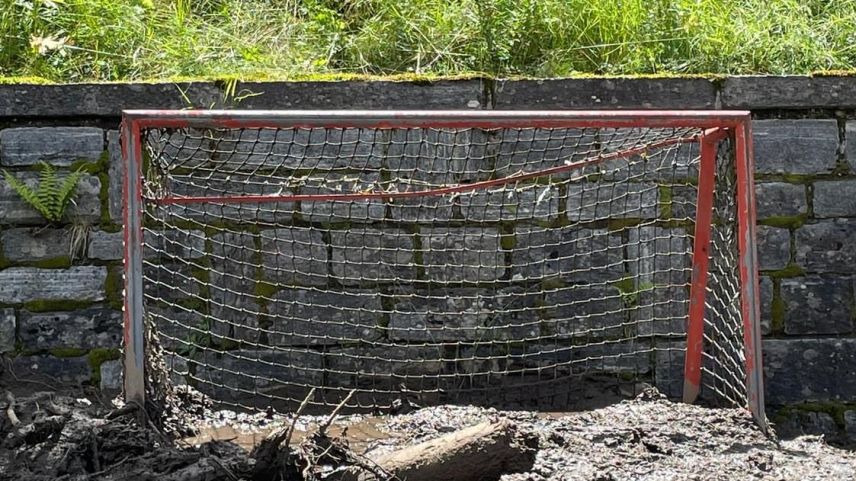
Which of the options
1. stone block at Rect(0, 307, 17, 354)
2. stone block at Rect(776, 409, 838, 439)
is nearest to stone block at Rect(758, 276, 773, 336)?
stone block at Rect(776, 409, 838, 439)

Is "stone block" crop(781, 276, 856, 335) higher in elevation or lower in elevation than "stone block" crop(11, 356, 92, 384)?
higher

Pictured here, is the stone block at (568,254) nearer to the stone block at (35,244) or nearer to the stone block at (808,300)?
the stone block at (808,300)

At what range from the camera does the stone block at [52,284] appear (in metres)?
4.50

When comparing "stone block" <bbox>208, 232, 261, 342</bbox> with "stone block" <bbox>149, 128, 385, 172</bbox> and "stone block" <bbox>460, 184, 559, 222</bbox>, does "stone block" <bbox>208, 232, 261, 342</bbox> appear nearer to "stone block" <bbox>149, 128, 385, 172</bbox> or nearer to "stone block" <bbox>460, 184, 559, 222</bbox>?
"stone block" <bbox>149, 128, 385, 172</bbox>

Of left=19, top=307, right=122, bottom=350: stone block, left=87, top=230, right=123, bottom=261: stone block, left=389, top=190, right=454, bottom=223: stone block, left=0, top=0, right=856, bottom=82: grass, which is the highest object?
left=0, top=0, right=856, bottom=82: grass

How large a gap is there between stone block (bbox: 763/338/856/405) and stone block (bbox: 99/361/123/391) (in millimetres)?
2692

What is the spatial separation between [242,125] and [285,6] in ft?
6.77

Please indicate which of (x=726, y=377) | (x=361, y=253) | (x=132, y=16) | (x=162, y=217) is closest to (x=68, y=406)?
(x=162, y=217)

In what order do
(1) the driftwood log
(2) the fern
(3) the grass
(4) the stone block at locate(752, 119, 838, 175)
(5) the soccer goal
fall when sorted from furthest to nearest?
1. (3) the grass
2. (4) the stone block at locate(752, 119, 838, 175)
3. (5) the soccer goal
4. (2) the fern
5. (1) the driftwood log

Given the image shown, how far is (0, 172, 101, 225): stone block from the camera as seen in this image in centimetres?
449

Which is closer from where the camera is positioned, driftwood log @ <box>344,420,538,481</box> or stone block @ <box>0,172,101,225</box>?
driftwood log @ <box>344,420,538,481</box>

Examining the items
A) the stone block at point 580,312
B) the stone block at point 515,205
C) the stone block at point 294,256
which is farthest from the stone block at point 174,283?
the stone block at point 580,312

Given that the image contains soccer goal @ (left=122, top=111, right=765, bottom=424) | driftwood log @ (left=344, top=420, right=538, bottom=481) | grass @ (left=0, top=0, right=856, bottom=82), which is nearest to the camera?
driftwood log @ (left=344, top=420, right=538, bottom=481)

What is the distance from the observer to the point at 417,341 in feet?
15.1
